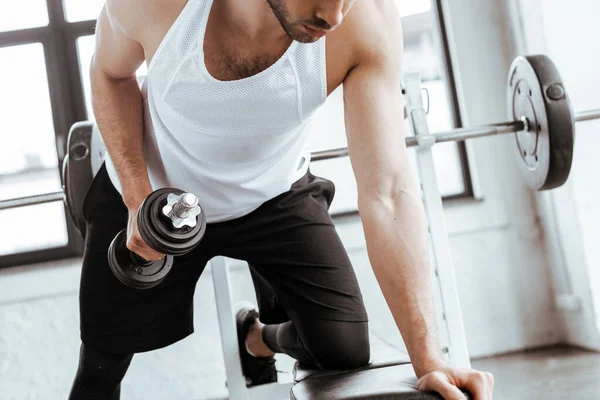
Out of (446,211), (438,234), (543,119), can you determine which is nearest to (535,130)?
(543,119)

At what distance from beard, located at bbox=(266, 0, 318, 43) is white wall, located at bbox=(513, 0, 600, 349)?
2147 millimetres

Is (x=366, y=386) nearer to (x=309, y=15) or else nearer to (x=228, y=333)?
(x=309, y=15)

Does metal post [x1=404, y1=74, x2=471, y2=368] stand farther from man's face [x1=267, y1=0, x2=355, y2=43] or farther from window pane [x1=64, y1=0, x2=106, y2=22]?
window pane [x1=64, y1=0, x2=106, y2=22]

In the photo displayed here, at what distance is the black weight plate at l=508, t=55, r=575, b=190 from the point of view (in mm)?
1896

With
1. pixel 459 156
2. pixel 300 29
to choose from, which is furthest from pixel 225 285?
pixel 459 156

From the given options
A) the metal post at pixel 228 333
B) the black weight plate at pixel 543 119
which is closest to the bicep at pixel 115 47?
the metal post at pixel 228 333

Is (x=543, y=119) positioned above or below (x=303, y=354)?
above

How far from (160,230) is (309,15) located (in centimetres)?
46

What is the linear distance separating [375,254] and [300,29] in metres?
0.41

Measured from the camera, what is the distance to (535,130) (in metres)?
2.05

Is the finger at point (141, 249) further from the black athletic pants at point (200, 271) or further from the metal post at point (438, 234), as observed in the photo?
the metal post at point (438, 234)

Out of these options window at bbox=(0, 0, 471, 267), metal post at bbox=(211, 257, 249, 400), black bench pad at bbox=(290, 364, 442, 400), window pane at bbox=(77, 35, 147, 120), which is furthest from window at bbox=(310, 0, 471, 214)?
black bench pad at bbox=(290, 364, 442, 400)

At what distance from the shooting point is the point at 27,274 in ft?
10.2

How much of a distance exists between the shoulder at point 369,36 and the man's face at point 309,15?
18cm
